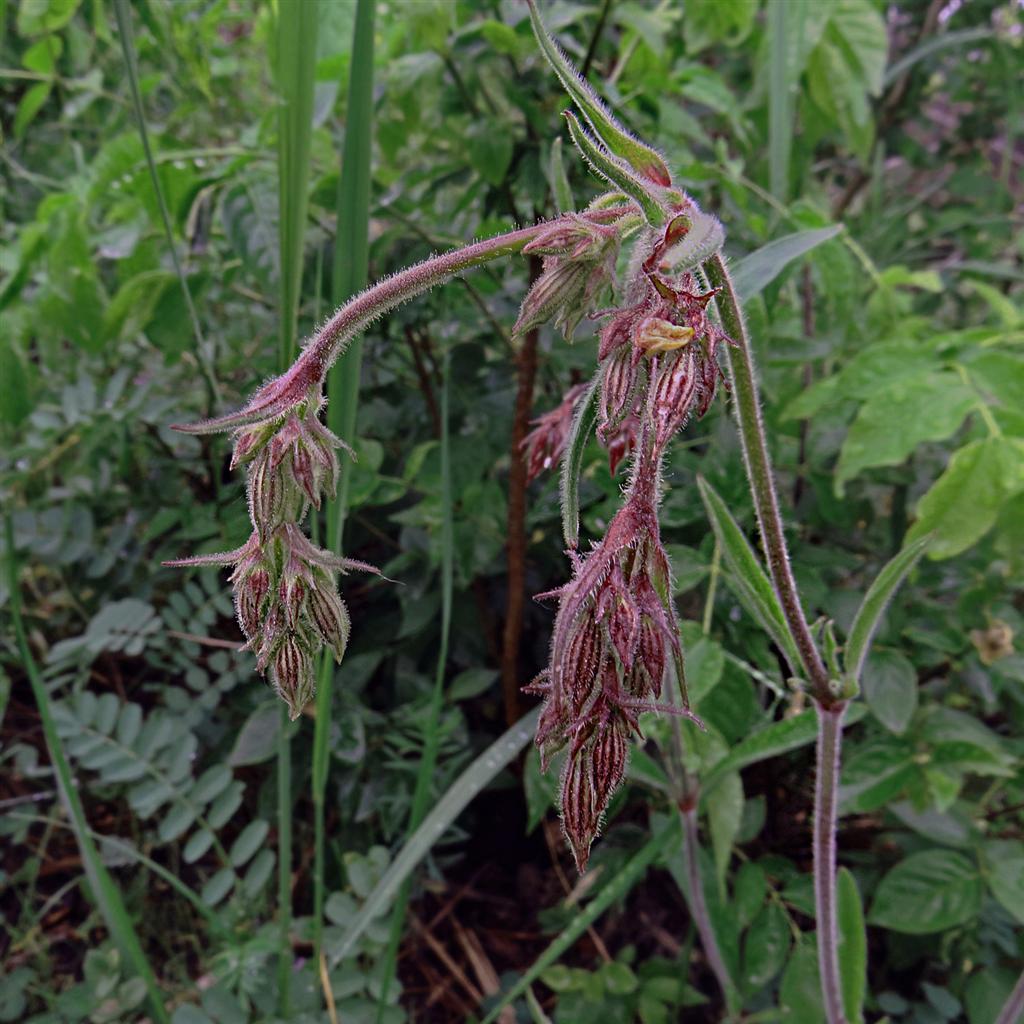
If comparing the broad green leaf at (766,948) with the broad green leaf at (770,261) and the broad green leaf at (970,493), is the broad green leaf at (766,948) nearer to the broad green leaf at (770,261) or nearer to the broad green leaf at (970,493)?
the broad green leaf at (970,493)

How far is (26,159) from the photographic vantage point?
9.16 feet

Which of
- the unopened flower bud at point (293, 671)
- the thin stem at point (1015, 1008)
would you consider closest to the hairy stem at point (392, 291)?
the unopened flower bud at point (293, 671)

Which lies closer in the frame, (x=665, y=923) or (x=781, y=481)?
(x=665, y=923)

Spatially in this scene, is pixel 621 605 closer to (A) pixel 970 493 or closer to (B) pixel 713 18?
(A) pixel 970 493

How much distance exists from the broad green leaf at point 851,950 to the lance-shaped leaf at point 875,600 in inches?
16.1

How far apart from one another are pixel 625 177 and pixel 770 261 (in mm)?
349

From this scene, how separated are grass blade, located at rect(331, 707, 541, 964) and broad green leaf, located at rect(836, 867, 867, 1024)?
1.64 ft

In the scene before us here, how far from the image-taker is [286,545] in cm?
80

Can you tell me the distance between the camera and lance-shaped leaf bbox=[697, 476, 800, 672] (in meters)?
0.96

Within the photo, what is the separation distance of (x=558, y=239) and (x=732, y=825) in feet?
2.99

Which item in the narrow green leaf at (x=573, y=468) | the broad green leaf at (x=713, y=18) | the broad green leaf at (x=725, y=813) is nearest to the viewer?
the narrow green leaf at (x=573, y=468)

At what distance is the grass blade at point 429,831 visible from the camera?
125 cm

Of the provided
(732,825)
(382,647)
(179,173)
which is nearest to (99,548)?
(382,647)

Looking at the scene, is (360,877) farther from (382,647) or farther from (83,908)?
(83,908)
